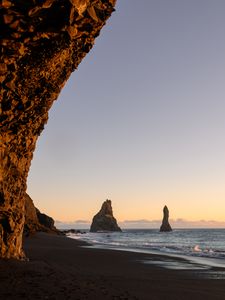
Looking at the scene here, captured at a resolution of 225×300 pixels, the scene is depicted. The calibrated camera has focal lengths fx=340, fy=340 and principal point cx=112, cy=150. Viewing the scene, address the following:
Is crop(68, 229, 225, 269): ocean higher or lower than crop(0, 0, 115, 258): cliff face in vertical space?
lower

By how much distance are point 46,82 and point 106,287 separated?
8.76m

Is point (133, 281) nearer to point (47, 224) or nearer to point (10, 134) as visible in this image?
point (10, 134)

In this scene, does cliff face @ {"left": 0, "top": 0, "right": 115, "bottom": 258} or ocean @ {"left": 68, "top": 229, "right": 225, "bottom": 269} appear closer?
cliff face @ {"left": 0, "top": 0, "right": 115, "bottom": 258}

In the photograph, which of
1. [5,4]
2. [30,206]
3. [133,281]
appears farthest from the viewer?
[30,206]

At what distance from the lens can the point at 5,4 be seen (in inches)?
365

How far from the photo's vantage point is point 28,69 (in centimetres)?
1299

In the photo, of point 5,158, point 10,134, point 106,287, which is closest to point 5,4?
point 10,134

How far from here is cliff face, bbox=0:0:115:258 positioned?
10.2 metres

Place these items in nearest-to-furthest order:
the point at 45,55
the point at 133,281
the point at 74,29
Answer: the point at 74,29 → the point at 45,55 → the point at 133,281

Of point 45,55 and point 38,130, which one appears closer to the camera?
point 45,55

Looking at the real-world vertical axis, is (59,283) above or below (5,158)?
below

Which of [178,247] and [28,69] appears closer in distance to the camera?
[28,69]

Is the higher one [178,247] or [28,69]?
[28,69]

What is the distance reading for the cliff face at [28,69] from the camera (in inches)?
404
